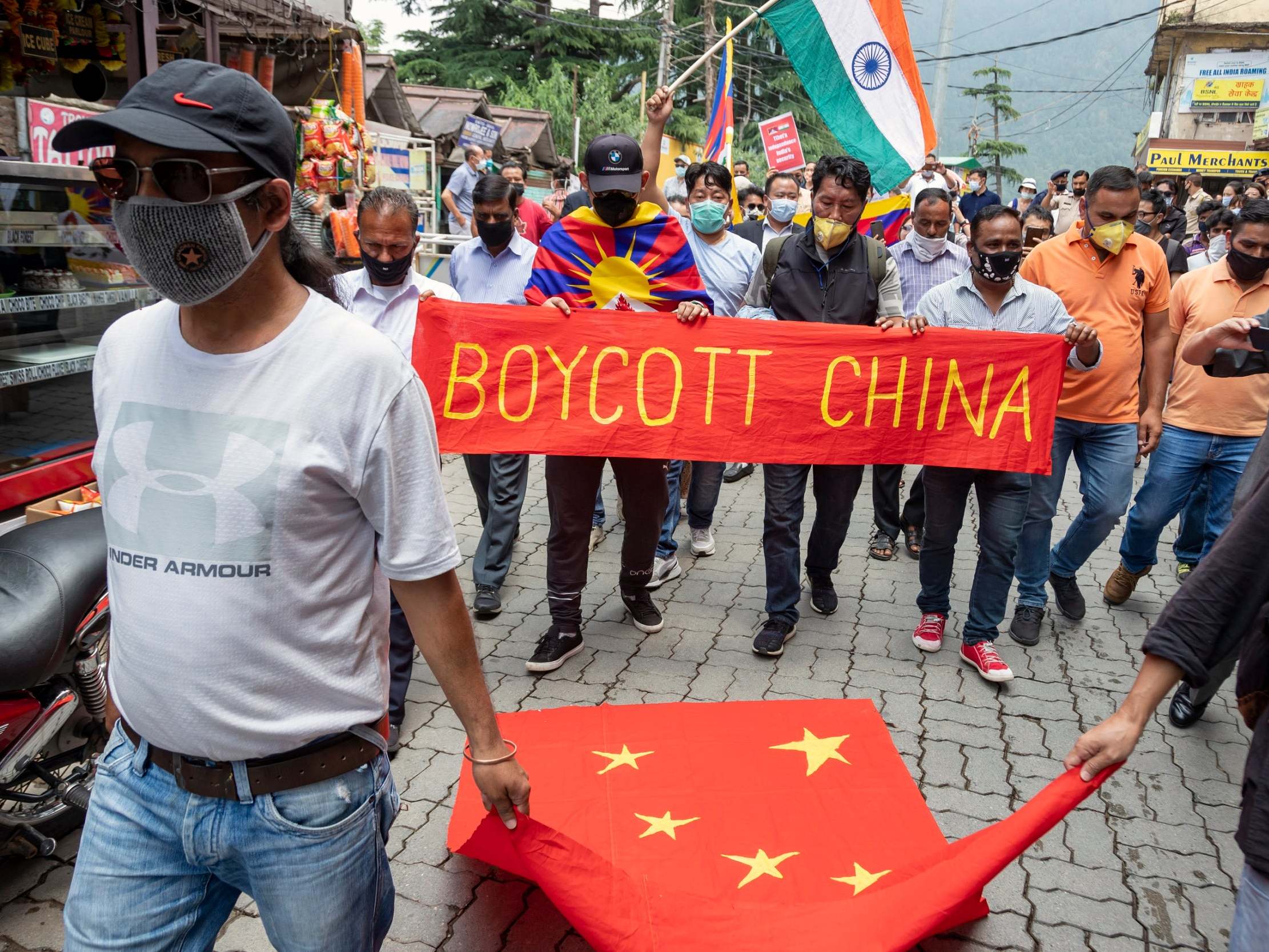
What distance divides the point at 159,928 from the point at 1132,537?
516 centimetres

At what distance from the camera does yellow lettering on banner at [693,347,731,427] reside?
188 inches

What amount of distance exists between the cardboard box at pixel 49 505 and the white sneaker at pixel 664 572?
2979 mm

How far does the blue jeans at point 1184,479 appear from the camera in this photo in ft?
16.9

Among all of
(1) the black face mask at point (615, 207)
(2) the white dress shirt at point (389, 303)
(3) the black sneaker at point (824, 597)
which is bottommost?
(3) the black sneaker at point (824, 597)

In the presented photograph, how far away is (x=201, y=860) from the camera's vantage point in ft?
5.83

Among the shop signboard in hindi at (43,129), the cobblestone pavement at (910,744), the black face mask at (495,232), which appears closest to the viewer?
the cobblestone pavement at (910,744)

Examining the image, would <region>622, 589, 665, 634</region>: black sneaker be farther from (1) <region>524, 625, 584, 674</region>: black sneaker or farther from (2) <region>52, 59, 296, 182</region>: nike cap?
(2) <region>52, 59, 296, 182</region>: nike cap

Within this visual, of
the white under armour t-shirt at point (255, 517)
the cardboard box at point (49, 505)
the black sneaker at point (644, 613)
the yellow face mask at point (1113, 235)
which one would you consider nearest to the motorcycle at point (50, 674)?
the cardboard box at point (49, 505)

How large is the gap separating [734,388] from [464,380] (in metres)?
1.26

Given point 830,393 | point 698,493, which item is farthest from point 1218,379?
point 698,493

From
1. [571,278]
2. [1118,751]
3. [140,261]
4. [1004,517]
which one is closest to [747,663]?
[1004,517]

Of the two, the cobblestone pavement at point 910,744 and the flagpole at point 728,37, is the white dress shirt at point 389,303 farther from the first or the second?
the flagpole at point 728,37

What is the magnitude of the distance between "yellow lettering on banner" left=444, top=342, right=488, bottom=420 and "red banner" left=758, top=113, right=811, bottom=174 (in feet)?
30.2

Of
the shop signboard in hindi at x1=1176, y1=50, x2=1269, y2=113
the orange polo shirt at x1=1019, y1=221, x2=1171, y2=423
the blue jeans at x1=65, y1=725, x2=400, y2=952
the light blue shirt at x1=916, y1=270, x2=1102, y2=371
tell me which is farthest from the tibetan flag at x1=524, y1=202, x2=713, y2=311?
the shop signboard in hindi at x1=1176, y1=50, x2=1269, y2=113
